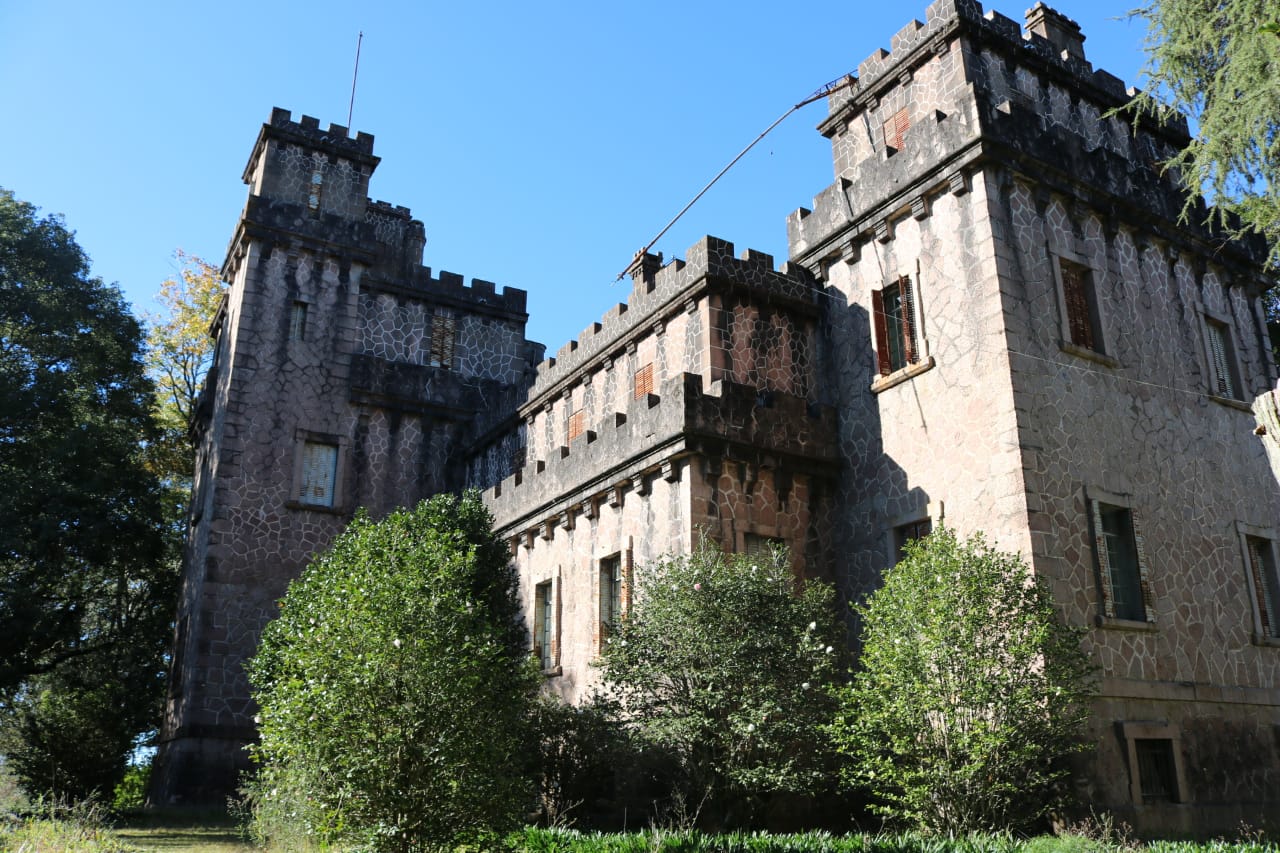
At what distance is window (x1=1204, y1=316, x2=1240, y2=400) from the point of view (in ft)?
62.1

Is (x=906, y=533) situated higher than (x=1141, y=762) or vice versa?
(x=906, y=533)

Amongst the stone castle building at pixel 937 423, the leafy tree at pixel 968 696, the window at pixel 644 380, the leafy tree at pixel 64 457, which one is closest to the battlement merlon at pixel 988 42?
the stone castle building at pixel 937 423

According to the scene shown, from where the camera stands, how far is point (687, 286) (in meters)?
18.8

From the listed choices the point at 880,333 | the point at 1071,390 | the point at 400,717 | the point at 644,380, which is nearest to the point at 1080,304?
the point at 1071,390

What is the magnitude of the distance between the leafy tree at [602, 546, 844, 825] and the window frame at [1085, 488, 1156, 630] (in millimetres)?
4120

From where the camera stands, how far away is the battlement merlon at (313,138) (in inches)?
1035

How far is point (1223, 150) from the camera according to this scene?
12.9m

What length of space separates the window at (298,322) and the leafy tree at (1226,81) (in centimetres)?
1912

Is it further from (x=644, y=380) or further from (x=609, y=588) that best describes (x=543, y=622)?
(x=644, y=380)

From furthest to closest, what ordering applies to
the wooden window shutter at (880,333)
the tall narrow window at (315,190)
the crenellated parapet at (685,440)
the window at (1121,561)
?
the tall narrow window at (315,190) < the wooden window shutter at (880,333) < the crenellated parapet at (685,440) < the window at (1121,561)

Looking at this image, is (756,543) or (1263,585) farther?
(1263,585)

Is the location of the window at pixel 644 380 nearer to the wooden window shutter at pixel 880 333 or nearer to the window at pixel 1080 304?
the wooden window shutter at pixel 880 333

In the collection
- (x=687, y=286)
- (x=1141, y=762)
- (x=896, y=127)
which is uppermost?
(x=896, y=127)

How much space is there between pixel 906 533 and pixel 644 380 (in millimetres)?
6259
